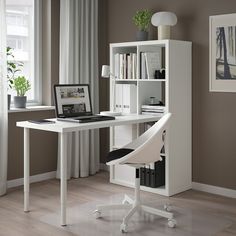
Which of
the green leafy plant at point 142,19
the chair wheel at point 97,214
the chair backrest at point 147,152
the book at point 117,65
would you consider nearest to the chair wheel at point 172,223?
the chair backrest at point 147,152

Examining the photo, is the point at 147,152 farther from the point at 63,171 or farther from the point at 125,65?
the point at 125,65

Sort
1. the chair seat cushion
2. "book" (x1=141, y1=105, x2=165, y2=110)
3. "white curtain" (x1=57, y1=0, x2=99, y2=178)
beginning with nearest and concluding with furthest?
1. the chair seat cushion
2. "book" (x1=141, y1=105, x2=165, y2=110)
3. "white curtain" (x1=57, y1=0, x2=99, y2=178)

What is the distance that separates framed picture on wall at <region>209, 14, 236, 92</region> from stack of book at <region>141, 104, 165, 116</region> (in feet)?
1.76

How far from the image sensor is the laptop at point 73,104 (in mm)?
3996

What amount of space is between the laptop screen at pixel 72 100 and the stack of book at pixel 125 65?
667 millimetres

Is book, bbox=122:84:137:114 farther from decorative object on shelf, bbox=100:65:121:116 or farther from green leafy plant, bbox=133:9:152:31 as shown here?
green leafy plant, bbox=133:9:152:31

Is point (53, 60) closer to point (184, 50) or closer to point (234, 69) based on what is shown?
point (184, 50)

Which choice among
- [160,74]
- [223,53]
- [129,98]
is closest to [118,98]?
[129,98]

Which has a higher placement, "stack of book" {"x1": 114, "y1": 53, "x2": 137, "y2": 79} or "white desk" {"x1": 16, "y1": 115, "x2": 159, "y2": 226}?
"stack of book" {"x1": 114, "y1": 53, "x2": 137, "y2": 79}

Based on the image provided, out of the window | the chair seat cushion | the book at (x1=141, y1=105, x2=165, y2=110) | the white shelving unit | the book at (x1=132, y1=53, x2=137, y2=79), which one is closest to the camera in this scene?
the chair seat cushion

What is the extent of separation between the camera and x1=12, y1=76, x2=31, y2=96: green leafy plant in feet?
15.8

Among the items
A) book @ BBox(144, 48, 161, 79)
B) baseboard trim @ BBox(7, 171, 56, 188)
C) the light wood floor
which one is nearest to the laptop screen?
book @ BBox(144, 48, 161, 79)

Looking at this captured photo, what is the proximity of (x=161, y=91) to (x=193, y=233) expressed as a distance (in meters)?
1.86

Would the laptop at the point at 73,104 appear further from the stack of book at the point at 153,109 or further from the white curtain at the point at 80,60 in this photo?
the white curtain at the point at 80,60
